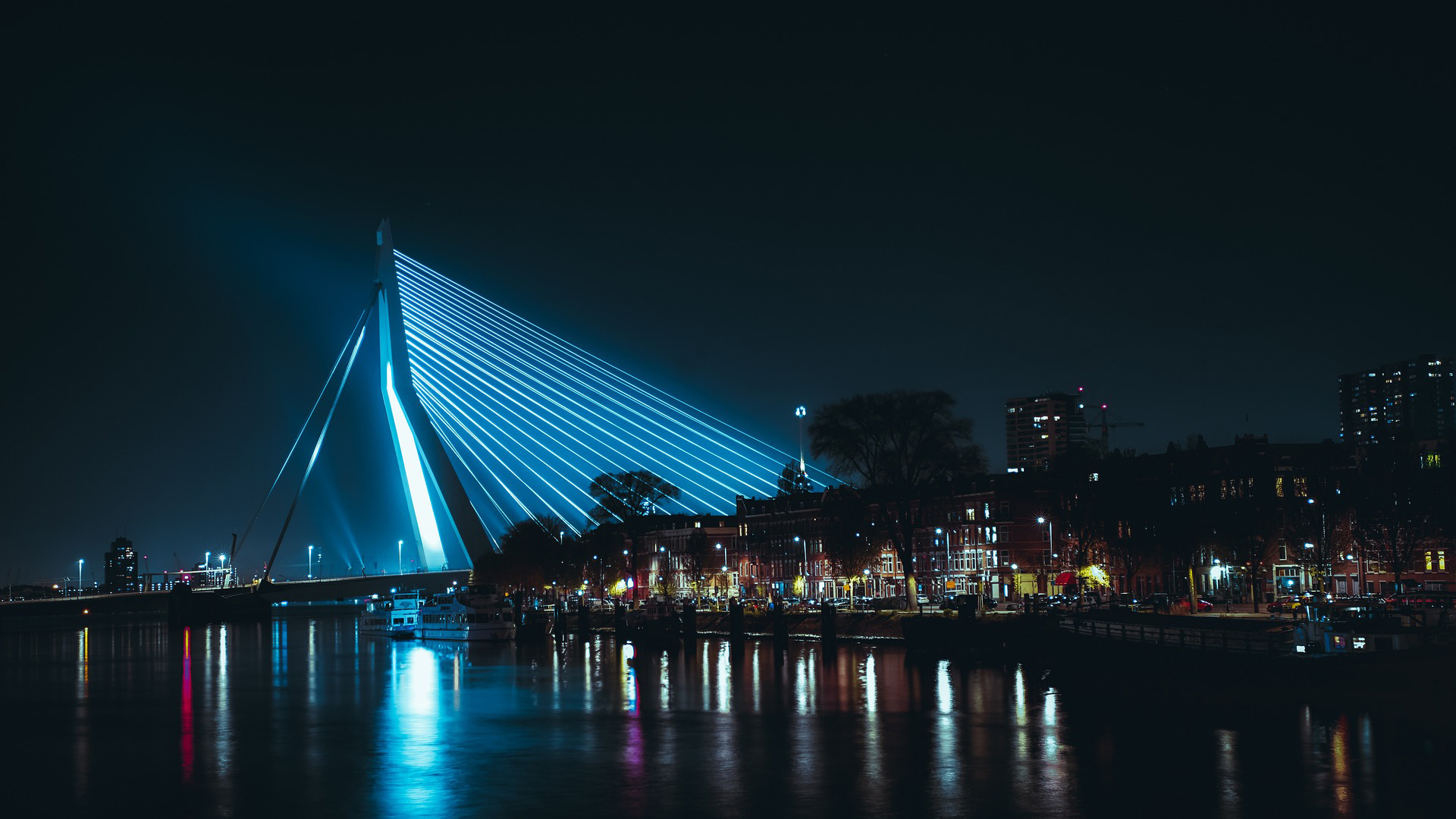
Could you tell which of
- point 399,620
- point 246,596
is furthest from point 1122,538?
point 246,596

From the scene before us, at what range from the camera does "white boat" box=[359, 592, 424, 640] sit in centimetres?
8600

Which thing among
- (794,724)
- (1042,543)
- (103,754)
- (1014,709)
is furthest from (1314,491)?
(103,754)

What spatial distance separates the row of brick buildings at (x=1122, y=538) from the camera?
64.3m

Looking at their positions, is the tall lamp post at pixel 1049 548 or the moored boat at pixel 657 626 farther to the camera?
the tall lamp post at pixel 1049 548

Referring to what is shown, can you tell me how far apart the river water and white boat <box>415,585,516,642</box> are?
2610 centimetres

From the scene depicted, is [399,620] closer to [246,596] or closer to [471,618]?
[471,618]

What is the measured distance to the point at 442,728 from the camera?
3359cm

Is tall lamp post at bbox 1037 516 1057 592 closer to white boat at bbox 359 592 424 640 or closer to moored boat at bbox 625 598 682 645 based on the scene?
moored boat at bbox 625 598 682 645

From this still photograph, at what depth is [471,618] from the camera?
255 ft

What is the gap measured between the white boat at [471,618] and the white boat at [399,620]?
1.06 metres

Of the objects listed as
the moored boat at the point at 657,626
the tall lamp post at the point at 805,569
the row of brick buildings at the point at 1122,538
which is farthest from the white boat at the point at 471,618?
the tall lamp post at the point at 805,569

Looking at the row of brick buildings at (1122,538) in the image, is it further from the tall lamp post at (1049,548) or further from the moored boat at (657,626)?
the moored boat at (657,626)

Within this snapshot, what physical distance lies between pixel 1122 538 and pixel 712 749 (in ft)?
149


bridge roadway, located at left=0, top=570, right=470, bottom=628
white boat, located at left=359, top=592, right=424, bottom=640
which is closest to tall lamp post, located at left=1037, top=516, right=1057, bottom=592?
white boat, located at left=359, top=592, right=424, bottom=640
